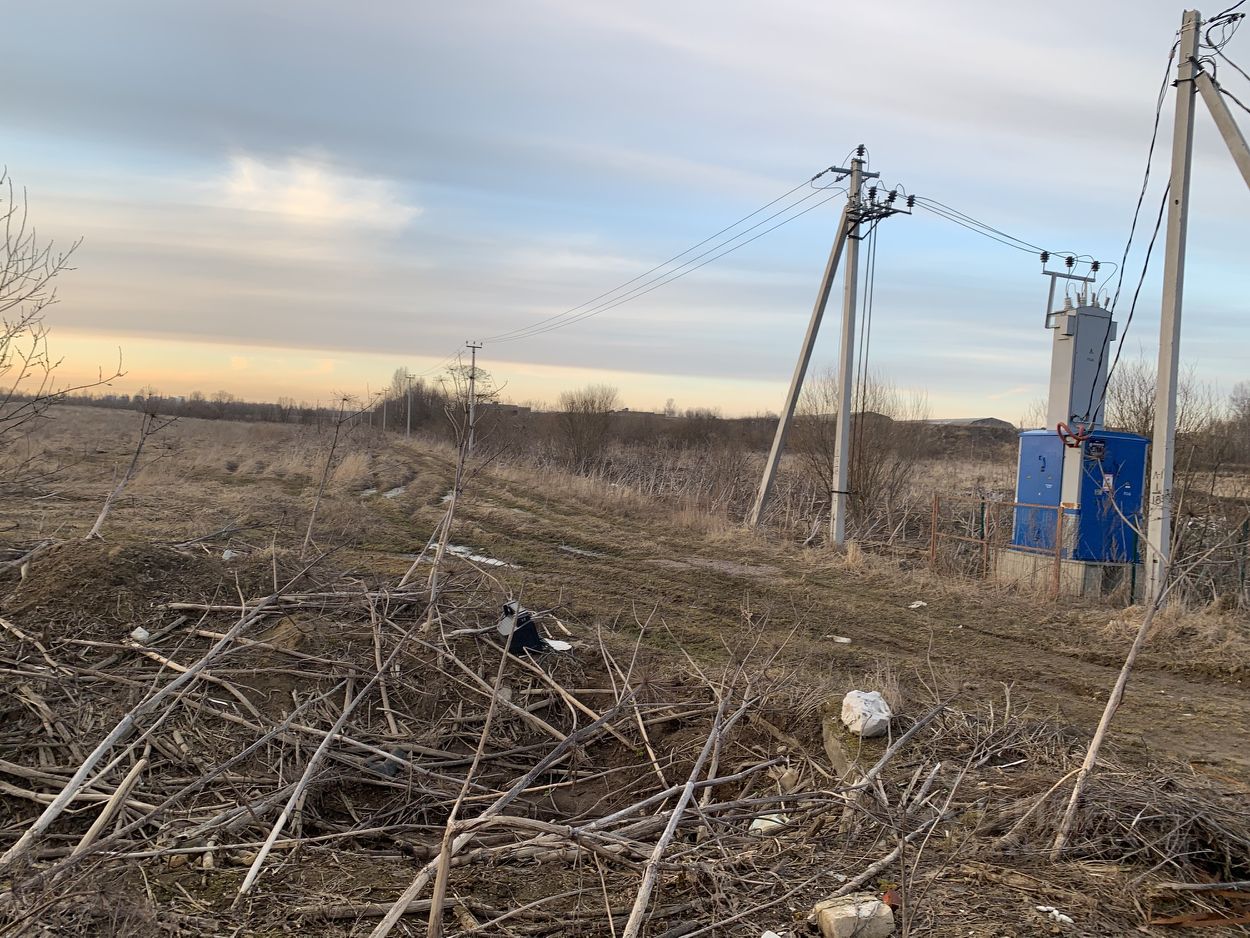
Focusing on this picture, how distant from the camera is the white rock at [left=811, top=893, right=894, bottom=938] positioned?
2.92 metres

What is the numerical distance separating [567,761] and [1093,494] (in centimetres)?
874

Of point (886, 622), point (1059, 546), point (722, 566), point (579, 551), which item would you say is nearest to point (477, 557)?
point (579, 551)

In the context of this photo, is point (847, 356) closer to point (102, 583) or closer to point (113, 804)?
point (102, 583)

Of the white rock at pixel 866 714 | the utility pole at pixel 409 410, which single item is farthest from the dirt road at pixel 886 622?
the utility pole at pixel 409 410

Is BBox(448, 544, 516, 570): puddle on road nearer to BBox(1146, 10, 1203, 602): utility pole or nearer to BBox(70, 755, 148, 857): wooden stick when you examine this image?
BBox(70, 755, 148, 857): wooden stick

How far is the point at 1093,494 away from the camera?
35.3 feet

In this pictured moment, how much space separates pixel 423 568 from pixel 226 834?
7230 mm

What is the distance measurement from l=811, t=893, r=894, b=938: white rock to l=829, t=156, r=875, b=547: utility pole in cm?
1171

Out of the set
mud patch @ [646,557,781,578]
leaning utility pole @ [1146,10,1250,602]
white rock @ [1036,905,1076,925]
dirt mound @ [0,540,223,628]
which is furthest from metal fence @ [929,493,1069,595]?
dirt mound @ [0,540,223,628]

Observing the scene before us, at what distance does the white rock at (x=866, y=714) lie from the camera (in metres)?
4.88

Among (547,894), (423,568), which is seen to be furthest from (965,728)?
(423,568)

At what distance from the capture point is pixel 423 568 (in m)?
11.2

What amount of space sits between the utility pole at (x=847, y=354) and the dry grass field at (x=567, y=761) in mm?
4707

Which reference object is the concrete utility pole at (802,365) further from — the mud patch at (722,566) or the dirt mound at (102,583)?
the dirt mound at (102,583)
